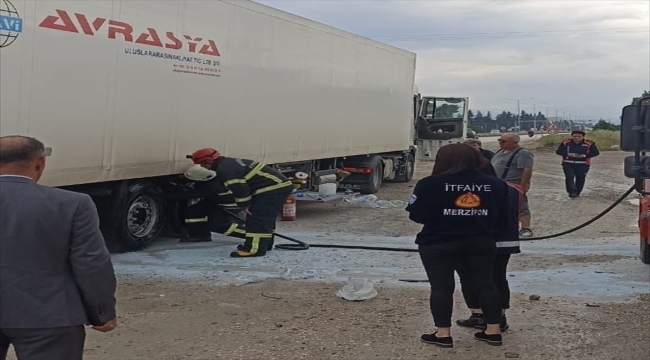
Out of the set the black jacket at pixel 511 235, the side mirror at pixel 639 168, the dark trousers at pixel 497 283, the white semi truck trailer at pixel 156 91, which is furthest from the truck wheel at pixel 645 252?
the white semi truck trailer at pixel 156 91

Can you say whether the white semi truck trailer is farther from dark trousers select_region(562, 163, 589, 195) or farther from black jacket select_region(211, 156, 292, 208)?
dark trousers select_region(562, 163, 589, 195)

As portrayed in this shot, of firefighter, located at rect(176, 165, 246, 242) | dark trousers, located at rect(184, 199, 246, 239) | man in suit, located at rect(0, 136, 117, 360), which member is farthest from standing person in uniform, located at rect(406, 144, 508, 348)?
dark trousers, located at rect(184, 199, 246, 239)

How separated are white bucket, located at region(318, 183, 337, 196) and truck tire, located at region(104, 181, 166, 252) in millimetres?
4902

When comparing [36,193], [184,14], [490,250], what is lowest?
[490,250]

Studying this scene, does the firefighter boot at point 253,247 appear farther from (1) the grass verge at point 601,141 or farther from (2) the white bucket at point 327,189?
(1) the grass verge at point 601,141

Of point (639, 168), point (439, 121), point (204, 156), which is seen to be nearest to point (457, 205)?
point (639, 168)

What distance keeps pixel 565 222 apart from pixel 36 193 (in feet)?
36.7

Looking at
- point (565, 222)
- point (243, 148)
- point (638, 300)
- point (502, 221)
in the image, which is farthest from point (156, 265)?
point (565, 222)

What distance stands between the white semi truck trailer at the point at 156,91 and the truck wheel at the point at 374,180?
2541mm

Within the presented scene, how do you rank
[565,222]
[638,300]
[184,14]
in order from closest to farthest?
[638,300] < [184,14] < [565,222]

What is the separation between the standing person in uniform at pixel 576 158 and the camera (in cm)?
1655

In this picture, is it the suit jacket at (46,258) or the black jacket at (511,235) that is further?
the black jacket at (511,235)

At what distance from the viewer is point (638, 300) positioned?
716 centimetres

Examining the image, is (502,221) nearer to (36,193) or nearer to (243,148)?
(36,193)
